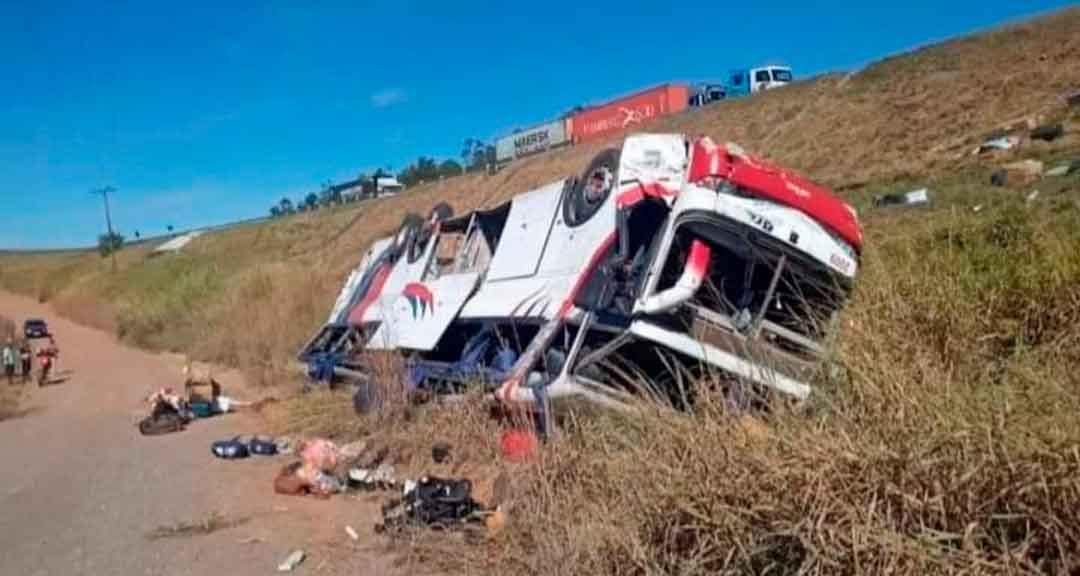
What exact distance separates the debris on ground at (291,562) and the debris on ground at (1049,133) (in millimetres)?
16144

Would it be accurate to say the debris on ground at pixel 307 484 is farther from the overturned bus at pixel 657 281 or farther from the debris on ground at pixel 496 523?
the debris on ground at pixel 496 523

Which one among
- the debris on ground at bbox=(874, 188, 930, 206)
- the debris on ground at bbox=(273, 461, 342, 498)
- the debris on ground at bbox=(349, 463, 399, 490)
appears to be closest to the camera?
the debris on ground at bbox=(349, 463, 399, 490)

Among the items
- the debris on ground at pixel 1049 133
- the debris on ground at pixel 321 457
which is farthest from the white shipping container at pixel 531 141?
the debris on ground at pixel 321 457

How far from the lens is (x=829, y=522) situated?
2537 millimetres

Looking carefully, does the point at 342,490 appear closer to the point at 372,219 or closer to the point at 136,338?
the point at 136,338

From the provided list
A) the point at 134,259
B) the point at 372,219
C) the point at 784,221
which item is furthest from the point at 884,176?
the point at 134,259

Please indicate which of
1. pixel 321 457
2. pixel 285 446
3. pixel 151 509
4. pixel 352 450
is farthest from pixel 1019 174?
pixel 151 509

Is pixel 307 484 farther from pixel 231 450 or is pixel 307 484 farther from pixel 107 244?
pixel 107 244

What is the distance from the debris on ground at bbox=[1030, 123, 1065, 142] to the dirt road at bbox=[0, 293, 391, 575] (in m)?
14.9

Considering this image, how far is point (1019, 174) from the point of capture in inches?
527

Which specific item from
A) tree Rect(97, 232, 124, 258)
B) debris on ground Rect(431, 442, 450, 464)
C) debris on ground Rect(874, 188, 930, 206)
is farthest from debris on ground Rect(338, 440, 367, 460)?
tree Rect(97, 232, 124, 258)

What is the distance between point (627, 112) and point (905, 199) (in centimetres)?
3494

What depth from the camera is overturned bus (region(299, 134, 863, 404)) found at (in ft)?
18.5

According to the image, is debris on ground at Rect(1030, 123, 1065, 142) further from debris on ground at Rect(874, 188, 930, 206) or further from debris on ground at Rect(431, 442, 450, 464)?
debris on ground at Rect(431, 442, 450, 464)
